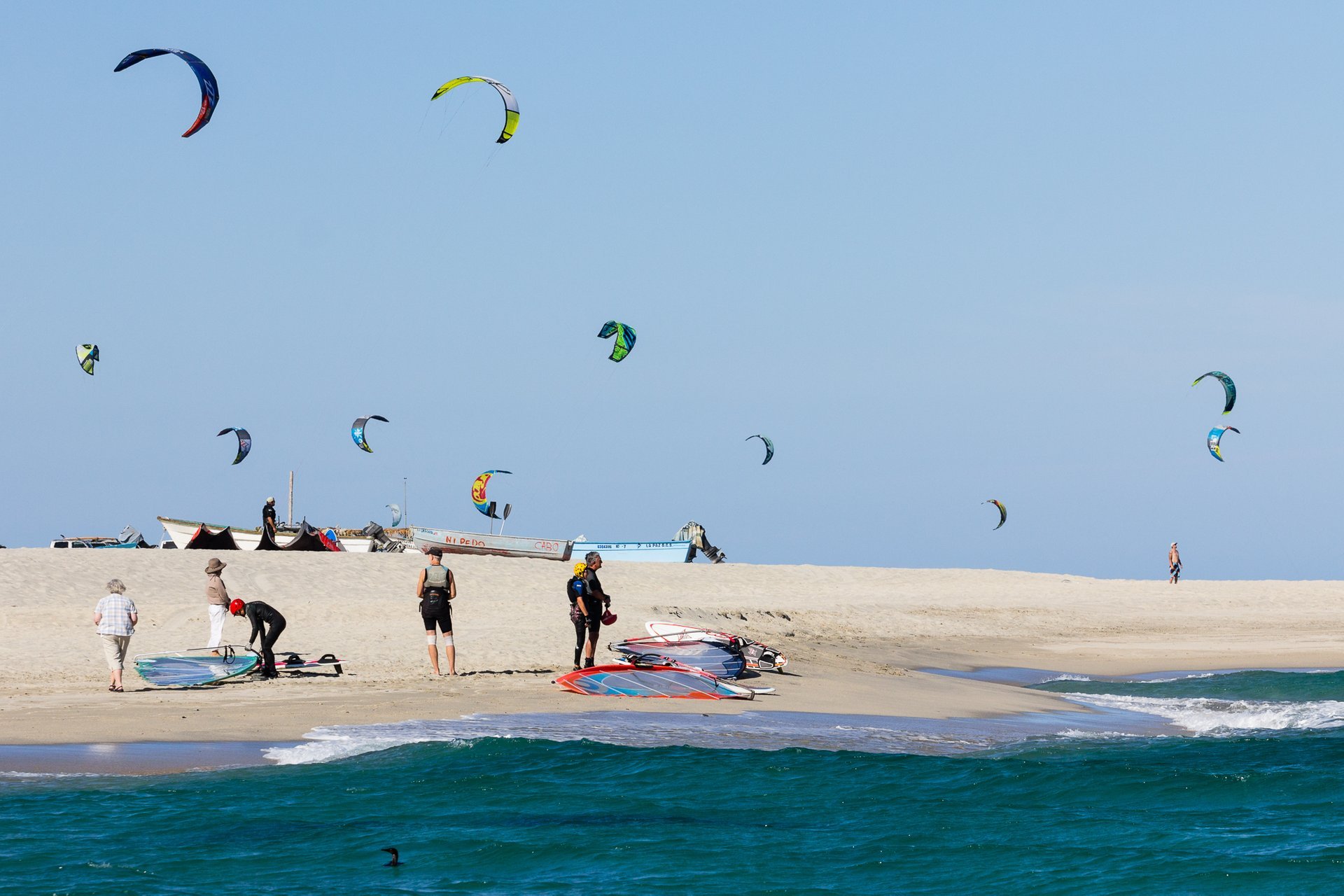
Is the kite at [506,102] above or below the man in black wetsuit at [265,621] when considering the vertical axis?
above

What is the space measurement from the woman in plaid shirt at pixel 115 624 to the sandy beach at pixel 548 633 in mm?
→ 369

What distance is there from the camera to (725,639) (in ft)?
51.4

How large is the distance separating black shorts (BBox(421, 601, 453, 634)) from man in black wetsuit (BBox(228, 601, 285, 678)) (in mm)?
1626

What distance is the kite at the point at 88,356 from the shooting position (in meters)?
33.9

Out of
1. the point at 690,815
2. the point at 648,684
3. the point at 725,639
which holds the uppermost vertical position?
the point at 725,639

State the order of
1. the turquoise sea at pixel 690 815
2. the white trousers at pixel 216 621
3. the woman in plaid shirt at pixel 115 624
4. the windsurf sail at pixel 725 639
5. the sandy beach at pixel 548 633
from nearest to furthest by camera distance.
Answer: the turquoise sea at pixel 690 815 < the sandy beach at pixel 548 633 < the woman in plaid shirt at pixel 115 624 < the white trousers at pixel 216 621 < the windsurf sail at pixel 725 639

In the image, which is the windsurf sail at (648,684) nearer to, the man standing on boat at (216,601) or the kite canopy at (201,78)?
the man standing on boat at (216,601)

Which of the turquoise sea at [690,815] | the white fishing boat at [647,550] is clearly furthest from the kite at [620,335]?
the turquoise sea at [690,815]

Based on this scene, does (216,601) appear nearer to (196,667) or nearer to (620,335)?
(196,667)

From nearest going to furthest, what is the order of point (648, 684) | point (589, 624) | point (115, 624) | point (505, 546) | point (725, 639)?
point (115, 624)
point (648, 684)
point (589, 624)
point (725, 639)
point (505, 546)

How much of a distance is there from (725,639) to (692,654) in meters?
0.57

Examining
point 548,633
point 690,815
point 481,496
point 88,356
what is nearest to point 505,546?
point 481,496

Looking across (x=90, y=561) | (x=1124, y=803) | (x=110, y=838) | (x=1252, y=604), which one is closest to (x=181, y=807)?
(x=110, y=838)

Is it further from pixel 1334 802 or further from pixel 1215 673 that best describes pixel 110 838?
pixel 1215 673
